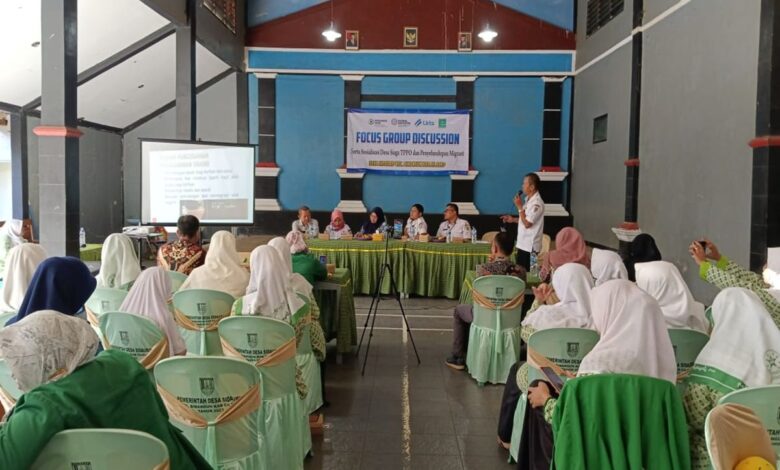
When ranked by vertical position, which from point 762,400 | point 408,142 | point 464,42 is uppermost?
point 464,42

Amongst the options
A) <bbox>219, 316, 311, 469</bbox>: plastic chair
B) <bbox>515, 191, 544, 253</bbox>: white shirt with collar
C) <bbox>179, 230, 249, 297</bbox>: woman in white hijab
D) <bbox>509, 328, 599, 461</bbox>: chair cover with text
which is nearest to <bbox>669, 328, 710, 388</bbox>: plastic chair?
<bbox>509, 328, 599, 461</bbox>: chair cover with text

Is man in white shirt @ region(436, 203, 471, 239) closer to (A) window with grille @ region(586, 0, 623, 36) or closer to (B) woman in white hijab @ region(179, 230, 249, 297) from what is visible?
(A) window with grille @ region(586, 0, 623, 36)

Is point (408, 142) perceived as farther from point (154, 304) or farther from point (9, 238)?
point (154, 304)

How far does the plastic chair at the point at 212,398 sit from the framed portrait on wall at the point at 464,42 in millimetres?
8962

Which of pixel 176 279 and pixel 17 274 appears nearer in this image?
pixel 17 274

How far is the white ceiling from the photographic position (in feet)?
20.8

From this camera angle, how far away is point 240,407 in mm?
2119

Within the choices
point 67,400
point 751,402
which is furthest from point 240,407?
point 751,402

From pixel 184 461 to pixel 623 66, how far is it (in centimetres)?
793

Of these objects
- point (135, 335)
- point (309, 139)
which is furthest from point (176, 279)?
point (309, 139)

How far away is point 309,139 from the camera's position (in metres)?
10.3

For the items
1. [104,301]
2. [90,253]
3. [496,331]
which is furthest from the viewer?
[90,253]

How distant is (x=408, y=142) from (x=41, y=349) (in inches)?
357

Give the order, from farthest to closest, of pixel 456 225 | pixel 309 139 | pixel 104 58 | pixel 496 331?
pixel 309 139
pixel 104 58
pixel 456 225
pixel 496 331
